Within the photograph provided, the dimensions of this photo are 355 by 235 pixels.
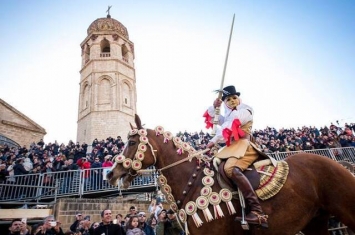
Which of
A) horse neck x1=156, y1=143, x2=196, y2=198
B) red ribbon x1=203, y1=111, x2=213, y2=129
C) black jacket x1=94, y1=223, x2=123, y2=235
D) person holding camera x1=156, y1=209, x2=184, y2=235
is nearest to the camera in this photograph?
horse neck x1=156, y1=143, x2=196, y2=198

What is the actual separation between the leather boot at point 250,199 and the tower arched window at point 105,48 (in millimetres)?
31752

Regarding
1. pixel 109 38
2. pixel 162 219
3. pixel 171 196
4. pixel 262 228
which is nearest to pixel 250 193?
pixel 262 228

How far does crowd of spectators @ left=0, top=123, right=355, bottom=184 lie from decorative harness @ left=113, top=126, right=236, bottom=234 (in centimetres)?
866

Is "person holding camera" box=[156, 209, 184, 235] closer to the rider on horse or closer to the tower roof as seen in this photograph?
the rider on horse

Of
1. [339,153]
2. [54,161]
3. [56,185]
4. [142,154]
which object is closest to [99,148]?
[54,161]

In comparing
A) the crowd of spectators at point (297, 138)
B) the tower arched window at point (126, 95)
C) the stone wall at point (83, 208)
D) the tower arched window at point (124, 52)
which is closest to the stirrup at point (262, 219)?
the stone wall at point (83, 208)

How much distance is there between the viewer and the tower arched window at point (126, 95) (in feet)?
100

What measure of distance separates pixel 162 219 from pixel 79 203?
4.06 meters

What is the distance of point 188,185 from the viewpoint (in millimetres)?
3693

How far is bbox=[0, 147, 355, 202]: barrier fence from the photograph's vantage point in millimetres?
10039

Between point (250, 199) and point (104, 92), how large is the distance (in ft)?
95.2

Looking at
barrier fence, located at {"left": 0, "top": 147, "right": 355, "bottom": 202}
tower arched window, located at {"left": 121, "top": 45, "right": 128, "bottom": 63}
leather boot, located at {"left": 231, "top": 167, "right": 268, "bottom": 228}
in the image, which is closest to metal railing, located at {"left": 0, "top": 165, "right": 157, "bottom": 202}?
barrier fence, located at {"left": 0, "top": 147, "right": 355, "bottom": 202}

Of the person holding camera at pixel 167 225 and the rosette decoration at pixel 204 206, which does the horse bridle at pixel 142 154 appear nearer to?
the rosette decoration at pixel 204 206

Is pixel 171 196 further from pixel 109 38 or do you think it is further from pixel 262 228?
pixel 109 38
